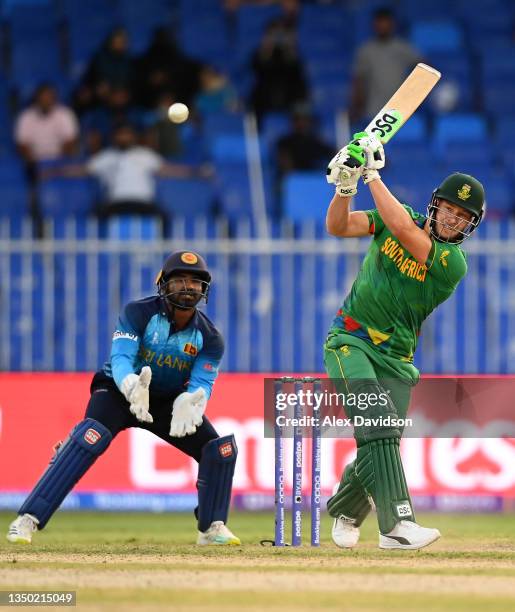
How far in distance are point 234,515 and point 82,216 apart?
379cm

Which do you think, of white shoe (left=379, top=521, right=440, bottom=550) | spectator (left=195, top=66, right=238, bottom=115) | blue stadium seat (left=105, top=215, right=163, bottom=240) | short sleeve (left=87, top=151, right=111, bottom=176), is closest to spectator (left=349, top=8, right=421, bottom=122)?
spectator (left=195, top=66, right=238, bottom=115)

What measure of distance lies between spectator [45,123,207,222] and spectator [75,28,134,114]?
3.86 feet

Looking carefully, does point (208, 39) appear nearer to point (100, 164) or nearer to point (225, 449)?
point (100, 164)

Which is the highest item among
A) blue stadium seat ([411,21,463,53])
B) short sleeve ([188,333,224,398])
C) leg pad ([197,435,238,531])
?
blue stadium seat ([411,21,463,53])

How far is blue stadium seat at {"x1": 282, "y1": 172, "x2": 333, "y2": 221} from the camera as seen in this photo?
45.8ft

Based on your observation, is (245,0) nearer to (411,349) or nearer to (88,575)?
(411,349)

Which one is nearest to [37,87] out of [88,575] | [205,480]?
[205,480]

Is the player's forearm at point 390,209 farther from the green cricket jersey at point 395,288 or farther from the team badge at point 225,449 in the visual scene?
the team badge at point 225,449

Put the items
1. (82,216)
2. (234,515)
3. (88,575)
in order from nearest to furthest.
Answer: (88,575) → (234,515) → (82,216)

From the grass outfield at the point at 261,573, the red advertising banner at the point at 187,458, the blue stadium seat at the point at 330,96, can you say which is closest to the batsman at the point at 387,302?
the grass outfield at the point at 261,573

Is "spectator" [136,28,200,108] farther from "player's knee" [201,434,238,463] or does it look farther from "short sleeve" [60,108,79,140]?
"player's knee" [201,434,238,463]

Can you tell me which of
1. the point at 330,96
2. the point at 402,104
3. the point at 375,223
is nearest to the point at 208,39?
the point at 330,96

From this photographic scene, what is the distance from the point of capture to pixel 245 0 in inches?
684

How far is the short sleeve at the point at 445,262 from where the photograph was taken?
8188mm
